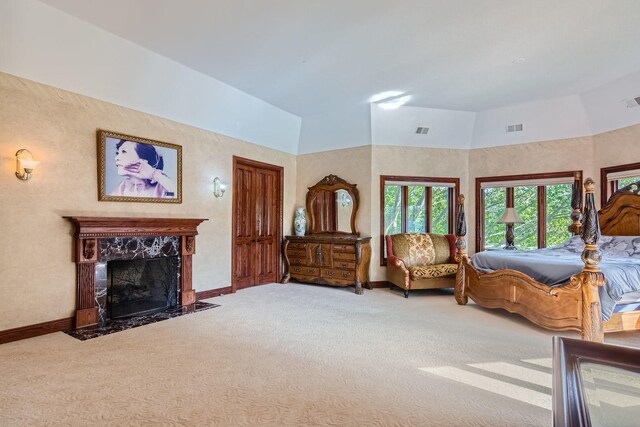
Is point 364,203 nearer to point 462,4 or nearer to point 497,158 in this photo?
point 497,158

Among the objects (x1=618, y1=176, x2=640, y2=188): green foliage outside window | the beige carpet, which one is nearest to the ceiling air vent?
(x1=618, y1=176, x2=640, y2=188): green foliage outside window

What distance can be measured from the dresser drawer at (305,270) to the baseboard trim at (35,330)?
362cm

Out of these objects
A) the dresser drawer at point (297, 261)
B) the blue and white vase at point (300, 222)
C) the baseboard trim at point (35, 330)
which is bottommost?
the baseboard trim at point (35, 330)

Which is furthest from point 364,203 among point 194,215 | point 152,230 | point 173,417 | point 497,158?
point 173,417

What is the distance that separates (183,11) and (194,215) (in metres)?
2.89

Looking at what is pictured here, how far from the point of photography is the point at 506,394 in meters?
2.37

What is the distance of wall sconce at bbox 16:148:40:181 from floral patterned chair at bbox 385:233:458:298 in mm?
4954

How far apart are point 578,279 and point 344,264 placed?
3.43 m

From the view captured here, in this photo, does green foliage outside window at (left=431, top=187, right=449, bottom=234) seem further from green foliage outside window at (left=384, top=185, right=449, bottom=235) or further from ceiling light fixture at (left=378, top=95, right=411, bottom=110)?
ceiling light fixture at (left=378, top=95, right=411, bottom=110)

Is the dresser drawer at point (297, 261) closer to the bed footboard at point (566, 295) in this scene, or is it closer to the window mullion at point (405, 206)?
the window mullion at point (405, 206)

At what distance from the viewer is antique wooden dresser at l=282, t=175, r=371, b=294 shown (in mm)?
6020

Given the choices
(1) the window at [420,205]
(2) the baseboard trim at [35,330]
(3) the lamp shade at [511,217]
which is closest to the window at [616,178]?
(3) the lamp shade at [511,217]

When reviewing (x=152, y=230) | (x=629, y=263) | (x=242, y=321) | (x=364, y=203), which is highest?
(x=364, y=203)

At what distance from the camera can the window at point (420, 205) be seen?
6633 millimetres
